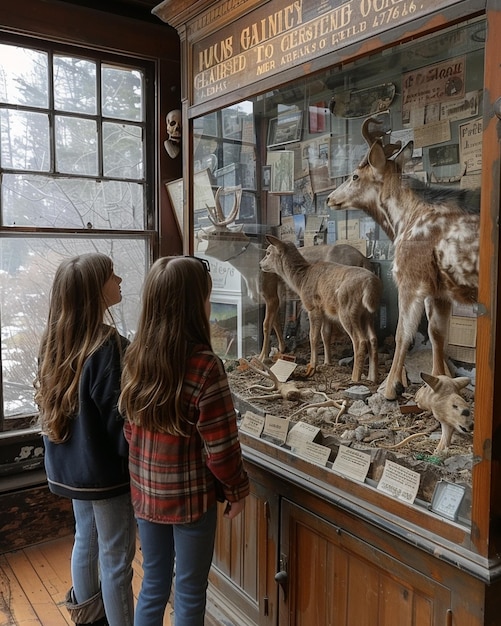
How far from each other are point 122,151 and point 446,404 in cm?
219

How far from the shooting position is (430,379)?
143cm

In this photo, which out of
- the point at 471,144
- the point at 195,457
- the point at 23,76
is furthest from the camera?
the point at 23,76

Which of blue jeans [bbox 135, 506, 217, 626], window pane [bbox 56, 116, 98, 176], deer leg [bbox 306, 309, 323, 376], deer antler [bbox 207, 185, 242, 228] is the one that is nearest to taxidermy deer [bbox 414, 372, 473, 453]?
deer leg [bbox 306, 309, 323, 376]

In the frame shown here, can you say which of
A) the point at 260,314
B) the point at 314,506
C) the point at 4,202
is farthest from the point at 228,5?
the point at 314,506

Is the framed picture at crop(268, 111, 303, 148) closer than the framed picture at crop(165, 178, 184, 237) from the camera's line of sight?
Yes

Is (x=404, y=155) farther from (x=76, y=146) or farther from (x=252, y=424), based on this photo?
(x=76, y=146)

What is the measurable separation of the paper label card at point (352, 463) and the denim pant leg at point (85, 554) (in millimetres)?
816

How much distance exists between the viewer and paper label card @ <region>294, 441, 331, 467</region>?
1645 millimetres

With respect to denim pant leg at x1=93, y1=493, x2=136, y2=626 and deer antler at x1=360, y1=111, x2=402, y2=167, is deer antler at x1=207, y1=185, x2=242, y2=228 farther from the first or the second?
denim pant leg at x1=93, y1=493, x2=136, y2=626

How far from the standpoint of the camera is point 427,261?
1428 mm

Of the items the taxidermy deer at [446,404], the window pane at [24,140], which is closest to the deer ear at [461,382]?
the taxidermy deer at [446,404]

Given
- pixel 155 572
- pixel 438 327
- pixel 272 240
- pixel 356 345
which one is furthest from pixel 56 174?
pixel 438 327

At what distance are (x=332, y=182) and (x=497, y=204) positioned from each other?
2.12ft

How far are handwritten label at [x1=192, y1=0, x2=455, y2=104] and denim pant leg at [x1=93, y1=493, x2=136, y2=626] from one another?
1408 millimetres
